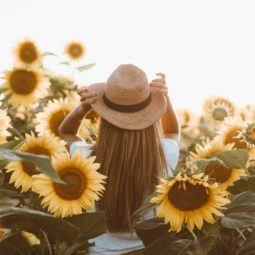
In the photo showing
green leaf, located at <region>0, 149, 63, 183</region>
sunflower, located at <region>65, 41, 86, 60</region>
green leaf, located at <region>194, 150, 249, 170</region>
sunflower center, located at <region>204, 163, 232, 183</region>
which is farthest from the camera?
sunflower, located at <region>65, 41, 86, 60</region>

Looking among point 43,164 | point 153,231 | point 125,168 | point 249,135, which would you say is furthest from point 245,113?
point 43,164

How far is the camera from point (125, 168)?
2.10 metres

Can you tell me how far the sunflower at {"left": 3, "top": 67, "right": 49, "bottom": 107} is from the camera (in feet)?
10.3

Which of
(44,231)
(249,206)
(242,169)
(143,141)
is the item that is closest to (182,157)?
(143,141)

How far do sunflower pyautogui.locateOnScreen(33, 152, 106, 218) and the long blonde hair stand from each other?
34cm

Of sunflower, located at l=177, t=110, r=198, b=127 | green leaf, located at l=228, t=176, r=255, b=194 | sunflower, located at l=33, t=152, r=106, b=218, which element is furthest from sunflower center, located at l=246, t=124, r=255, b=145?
sunflower, located at l=177, t=110, r=198, b=127

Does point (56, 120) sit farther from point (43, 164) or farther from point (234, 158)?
point (43, 164)

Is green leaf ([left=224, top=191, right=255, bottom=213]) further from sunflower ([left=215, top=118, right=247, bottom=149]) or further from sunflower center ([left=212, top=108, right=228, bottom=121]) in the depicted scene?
Result: sunflower center ([left=212, top=108, right=228, bottom=121])

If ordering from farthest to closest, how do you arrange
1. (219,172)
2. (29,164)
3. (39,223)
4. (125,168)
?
(125,168) → (219,172) → (29,164) → (39,223)

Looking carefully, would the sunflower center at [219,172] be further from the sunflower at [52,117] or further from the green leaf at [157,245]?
the sunflower at [52,117]

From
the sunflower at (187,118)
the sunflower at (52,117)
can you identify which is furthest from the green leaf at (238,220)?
the sunflower at (187,118)

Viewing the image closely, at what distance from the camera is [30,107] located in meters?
3.09

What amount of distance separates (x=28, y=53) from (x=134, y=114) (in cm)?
170

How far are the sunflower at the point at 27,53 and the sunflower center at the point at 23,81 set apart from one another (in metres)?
0.30
